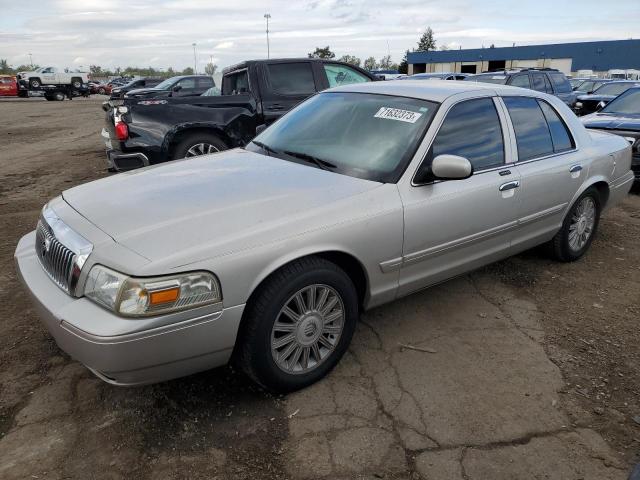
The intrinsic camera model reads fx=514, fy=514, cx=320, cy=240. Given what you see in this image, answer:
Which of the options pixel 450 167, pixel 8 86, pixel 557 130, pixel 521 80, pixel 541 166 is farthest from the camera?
pixel 8 86

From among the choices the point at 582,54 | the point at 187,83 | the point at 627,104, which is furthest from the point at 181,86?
the point at 582,54

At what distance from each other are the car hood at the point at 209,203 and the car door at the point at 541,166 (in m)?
1.52

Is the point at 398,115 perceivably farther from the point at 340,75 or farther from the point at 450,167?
the point at 340,75

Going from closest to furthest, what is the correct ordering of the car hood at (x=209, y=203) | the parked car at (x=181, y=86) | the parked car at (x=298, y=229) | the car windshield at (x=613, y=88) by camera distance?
the parked car at (x=298, y=229) → the car hood at (x=209, y=203) → the car windshield at (x=613, y=88) → the parked car at (x=181, y=86)

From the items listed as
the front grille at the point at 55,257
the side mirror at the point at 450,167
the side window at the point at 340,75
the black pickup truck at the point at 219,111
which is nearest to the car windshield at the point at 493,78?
the side window at the point at 340,75

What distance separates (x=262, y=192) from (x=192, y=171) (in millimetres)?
742

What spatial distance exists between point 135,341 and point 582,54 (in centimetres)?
6021

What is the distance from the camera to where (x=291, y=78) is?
7531 millimetres

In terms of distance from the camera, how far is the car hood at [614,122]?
297 inches

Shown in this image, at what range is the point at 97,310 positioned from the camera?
2340mm

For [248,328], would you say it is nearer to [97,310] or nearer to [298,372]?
[298,372]

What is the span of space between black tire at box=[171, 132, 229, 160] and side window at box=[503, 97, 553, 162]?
403 cm

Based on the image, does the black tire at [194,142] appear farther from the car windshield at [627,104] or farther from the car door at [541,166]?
the car windshield at [627,104]

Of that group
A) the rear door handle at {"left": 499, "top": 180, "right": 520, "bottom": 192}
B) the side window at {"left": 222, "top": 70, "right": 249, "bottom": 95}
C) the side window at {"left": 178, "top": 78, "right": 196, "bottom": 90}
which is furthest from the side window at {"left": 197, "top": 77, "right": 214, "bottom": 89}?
the rear door handle at {"left": 499, "top": 180, "right": 520, "bottom": 192}
